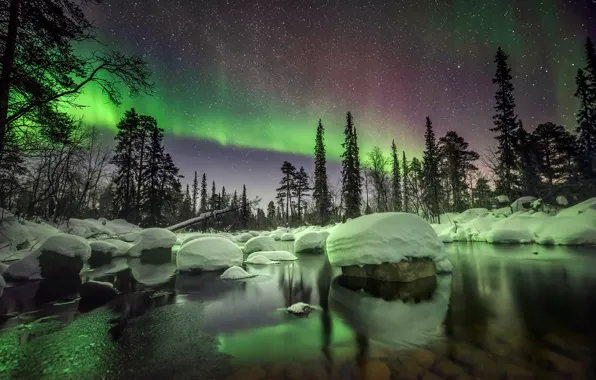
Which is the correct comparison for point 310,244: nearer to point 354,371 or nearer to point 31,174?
point 354,371

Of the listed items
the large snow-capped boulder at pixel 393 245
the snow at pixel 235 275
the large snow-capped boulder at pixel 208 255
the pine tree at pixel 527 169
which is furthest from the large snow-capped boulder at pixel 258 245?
the pine tree at pixel 527 169

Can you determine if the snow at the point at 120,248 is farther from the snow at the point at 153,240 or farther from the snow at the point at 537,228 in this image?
the snow at the point at 537,228

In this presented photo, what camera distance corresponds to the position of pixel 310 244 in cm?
2038

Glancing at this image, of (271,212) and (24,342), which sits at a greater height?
(271,212)

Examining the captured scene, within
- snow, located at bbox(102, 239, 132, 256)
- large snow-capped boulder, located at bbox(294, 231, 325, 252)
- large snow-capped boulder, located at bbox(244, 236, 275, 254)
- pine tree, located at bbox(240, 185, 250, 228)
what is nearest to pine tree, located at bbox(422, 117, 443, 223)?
large snow-capped boulder, located at bbox(294, 231, 325, 252)

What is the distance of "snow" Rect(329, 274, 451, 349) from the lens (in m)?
4.68

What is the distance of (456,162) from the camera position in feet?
126

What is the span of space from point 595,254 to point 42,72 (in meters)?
22.7

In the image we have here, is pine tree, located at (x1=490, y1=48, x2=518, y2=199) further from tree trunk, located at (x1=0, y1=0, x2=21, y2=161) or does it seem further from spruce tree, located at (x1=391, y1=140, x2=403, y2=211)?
tree trunk, located at (x1=0, y1=0, x2=21, y2=161)

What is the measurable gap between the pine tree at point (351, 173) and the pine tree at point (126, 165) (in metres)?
25.4

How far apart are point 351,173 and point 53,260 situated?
92.6 ft

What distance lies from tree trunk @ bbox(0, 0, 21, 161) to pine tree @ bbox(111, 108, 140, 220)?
26.1 metres

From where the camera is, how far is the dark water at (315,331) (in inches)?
143

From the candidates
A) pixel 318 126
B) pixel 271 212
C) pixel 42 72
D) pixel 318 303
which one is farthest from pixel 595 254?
pixel 271 212
